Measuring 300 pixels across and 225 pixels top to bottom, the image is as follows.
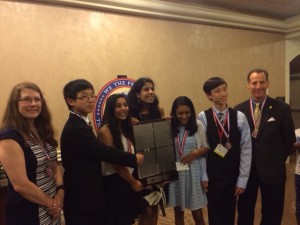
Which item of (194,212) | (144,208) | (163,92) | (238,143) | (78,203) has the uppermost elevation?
(163,92)

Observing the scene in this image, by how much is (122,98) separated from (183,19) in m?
2.49

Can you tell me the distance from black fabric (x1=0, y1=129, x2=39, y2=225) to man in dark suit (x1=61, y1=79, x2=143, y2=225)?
0.75ft

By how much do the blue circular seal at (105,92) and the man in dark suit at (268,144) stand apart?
1657mm

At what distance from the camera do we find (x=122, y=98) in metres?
1.92

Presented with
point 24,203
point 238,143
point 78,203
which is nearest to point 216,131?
point 238,143

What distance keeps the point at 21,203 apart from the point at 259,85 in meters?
1.92

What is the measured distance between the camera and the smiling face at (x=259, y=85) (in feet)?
7.41

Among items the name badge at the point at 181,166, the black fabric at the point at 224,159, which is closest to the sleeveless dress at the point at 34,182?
the name badge at the point at 181,166

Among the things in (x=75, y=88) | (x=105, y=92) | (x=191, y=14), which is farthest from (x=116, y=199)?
(x=191, y=14)

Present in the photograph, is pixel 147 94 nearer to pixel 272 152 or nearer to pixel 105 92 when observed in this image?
pixel 272 152

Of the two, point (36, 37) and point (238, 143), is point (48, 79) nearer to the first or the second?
point (36, 37)

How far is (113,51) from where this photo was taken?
343 centimetres

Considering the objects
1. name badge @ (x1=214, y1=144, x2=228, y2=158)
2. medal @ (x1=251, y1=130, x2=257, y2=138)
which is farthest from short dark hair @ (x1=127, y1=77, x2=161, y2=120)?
medal @ (x1=251, y1=130, x2=257, y2=138)

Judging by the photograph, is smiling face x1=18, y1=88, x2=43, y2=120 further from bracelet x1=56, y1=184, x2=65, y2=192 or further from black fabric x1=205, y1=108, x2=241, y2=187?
black fabric x1=205, y1=108, x2=241, y2=187
